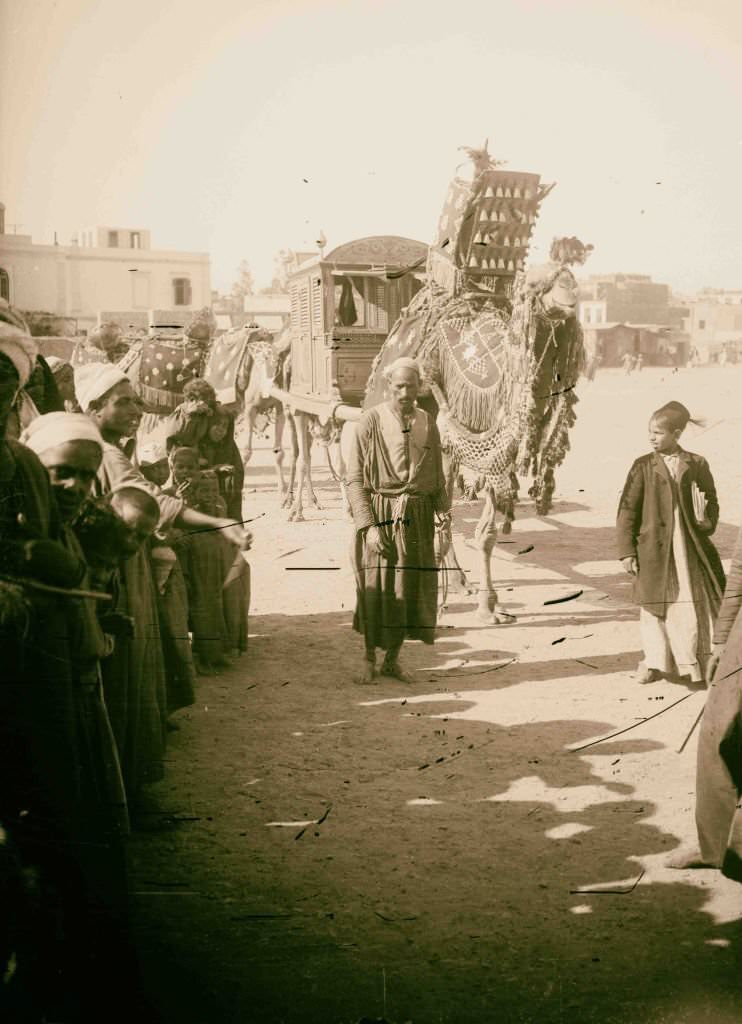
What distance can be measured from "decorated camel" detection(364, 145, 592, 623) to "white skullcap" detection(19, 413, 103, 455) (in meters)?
1.91

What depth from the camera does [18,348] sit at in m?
2.69

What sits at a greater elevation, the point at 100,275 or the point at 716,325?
the point at 100,275

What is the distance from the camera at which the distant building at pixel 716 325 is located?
382 centimetres

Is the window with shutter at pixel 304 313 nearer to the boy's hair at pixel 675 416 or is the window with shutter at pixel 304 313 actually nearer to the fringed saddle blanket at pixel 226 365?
the fringed saddle blanket at pixel 226 365

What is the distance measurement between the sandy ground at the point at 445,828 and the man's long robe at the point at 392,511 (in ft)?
0.91

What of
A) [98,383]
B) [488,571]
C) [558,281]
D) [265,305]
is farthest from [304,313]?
[98,383]

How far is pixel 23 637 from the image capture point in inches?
107

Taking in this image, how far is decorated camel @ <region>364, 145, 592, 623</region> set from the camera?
454 centimetres

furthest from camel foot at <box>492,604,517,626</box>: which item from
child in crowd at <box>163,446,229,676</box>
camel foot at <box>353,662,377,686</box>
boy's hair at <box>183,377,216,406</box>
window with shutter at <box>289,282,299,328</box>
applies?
window with shutter at <box>289,282,299,328</box>

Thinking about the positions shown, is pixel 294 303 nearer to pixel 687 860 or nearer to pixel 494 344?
pixel 494 344

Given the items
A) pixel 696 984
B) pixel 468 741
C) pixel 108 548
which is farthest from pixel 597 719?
pixel 108 548

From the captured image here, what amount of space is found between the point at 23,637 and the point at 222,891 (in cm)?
116

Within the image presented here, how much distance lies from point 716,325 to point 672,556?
3.68 ft

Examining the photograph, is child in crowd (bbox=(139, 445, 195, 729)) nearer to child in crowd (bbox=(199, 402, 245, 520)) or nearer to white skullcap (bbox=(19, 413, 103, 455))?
child in crowd (bbox=(199, 402, 245, 520))
